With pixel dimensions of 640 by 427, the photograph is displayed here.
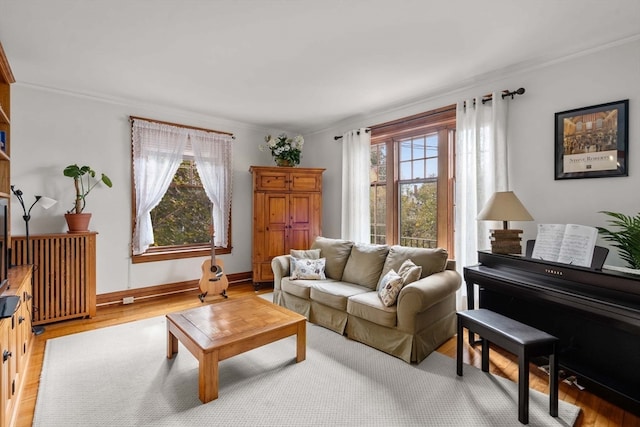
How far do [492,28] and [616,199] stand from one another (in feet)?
5.47

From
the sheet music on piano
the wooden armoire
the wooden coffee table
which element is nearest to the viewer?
A: the wooden coffee table

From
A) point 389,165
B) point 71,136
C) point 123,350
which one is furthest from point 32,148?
point 389,165

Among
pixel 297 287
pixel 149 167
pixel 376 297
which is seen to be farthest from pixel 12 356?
pixel 149 167

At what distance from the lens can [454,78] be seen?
128 inches

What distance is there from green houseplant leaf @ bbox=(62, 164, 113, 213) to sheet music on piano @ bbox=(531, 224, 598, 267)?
14.6ft

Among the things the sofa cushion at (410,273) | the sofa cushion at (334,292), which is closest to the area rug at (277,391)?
the sofa cushion at (334,292)

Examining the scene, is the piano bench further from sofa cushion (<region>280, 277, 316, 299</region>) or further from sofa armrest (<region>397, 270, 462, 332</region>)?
sofa cushion (<region>280, 277, 316, 299</region>)

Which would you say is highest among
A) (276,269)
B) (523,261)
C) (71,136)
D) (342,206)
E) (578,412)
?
(71,136)

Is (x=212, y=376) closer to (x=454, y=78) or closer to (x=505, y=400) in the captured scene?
(x=505, y=400)

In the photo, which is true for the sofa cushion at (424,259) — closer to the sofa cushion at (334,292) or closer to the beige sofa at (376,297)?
the beige sofa at (376,297)

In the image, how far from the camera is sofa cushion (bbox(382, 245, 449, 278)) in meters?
3.05

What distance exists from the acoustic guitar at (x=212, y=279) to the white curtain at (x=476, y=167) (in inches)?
120

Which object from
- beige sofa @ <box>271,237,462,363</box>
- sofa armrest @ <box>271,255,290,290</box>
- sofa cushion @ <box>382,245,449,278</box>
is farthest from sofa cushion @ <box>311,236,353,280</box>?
sofa cushion @ <box>382,245,449,278</box>

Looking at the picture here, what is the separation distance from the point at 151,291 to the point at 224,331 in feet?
8.31
